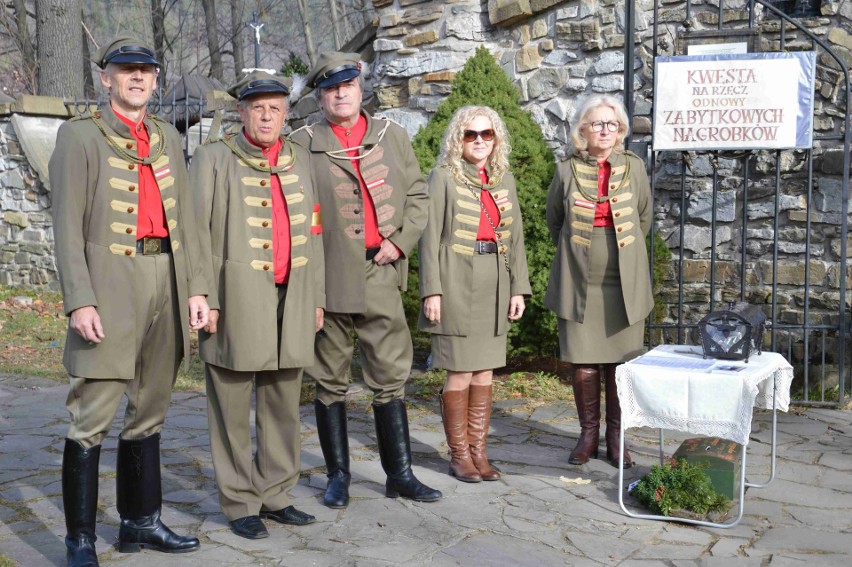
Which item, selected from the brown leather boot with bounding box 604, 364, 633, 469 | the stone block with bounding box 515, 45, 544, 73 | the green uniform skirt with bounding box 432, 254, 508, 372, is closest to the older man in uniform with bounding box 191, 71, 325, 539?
the green uniform skirt with bounding box 432, 254, 508, 372

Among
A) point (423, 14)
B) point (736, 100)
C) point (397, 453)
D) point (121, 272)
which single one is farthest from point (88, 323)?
point (423, 14)

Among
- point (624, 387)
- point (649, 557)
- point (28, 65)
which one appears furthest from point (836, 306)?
point (28, 65)

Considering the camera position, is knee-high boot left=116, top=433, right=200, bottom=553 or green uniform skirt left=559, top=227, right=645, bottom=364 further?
green uniform skirt left=559, top=227, right=645, bottom=364

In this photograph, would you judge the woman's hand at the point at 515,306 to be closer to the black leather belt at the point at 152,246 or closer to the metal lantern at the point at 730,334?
the metal lantern at the point at 730,334

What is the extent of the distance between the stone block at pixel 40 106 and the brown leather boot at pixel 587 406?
8.18 meters

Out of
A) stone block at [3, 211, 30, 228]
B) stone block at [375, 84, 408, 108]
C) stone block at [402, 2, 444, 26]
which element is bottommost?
stone block at [3, 211, 30, 228]

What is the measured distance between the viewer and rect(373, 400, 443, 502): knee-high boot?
4488 millimetres

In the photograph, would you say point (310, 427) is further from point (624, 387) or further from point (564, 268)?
point (624, 387)

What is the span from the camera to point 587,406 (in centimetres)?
514

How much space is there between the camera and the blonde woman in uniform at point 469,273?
15.6ft

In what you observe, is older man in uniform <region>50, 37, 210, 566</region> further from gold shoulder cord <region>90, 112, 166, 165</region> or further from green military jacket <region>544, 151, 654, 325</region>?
green military jacket <region>544, 151, 654, 325</region>

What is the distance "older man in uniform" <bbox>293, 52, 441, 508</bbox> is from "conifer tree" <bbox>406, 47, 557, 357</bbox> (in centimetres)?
229

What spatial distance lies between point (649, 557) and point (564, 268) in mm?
1677

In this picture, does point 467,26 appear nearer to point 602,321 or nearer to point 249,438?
point 602,321
